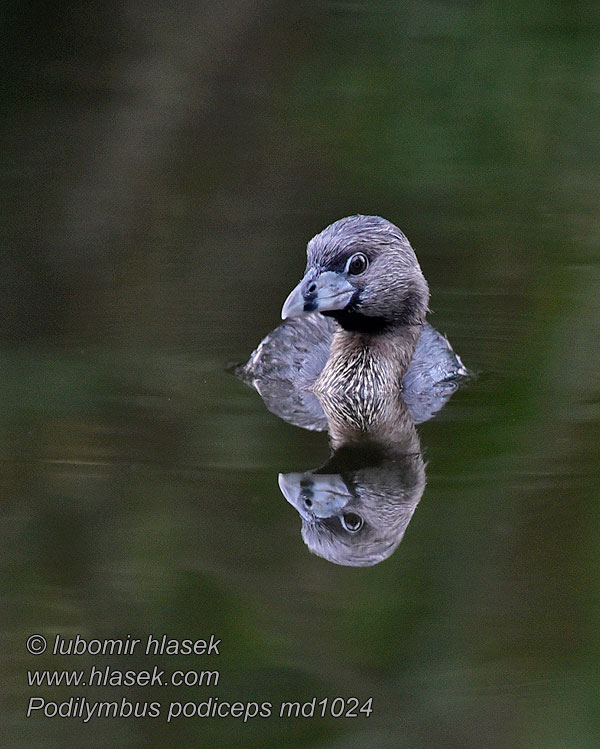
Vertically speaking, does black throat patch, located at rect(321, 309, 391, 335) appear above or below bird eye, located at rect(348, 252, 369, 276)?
below

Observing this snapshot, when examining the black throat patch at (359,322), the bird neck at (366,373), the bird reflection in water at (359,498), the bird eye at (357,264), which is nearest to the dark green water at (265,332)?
the bird reflection in water at (359,498)

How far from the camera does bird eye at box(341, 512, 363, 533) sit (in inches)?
181

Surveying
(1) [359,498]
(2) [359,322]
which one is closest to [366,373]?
(2) [359,322]

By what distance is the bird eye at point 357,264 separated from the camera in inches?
248

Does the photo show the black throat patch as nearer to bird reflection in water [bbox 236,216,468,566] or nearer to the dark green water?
bird reflection in water [bbox 236,216,468,566]

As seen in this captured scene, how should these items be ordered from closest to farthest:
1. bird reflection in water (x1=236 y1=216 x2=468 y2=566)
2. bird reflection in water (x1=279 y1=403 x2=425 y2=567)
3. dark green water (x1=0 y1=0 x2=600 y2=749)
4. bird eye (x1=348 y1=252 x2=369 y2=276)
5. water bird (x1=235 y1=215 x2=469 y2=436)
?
dark green water (x1=0 y1=0 x2=600 y2=749)
bird reflection in water (x1=279 y1=403 x2=425 y2=567)
bird reflection in water (x1=236 y1=216 x2=468 y2=566)
water bird (x1=235 y1=215 x2=469 y2=436)
bird eye (x1=348 y1=252 x2=369 y2=276)

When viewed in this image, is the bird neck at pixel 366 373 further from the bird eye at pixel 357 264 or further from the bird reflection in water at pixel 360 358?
the bird eye at pixel 357 264

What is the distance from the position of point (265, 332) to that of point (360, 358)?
1.02 m

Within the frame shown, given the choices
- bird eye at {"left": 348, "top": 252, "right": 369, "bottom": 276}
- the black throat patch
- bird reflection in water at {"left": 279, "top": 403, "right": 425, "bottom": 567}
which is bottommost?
bird reflection in water at {"left": 279, "top": 403, "right": 425, "bottom": 567}

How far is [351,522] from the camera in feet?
15.2

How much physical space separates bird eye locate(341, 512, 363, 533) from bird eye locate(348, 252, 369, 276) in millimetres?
1886

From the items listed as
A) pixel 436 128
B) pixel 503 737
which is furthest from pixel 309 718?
pixel 436 128

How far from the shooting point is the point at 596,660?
154 inches

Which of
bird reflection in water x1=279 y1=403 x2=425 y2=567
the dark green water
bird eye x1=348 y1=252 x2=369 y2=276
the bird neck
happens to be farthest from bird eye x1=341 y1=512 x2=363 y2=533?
bird eye x1=348 y1=252 x2=369 y2=276
